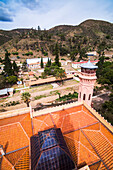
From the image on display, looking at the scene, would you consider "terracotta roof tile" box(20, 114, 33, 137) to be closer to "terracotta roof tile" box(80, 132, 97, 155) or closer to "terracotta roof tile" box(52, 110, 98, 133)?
"terracotta roof tile" box(52, 110, 98, 133)

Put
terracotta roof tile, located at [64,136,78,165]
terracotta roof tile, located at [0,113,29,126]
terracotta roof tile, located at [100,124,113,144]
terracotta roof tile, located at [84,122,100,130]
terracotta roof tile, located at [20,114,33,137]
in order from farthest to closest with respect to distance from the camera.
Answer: terracotta roof tile, located at [0,113,29,126] → terracotta roof tile, located at [84,122,100,130] → terracotta roof tile, located at [20,114,33,137] → terracotta roof tile, located at [100,124,113,144] → terracotta roof tile, located at [64,136,78,165]

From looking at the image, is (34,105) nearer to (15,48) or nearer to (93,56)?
(93,56)

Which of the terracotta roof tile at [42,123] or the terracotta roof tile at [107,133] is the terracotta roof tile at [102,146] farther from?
the terracotta roof tile at [42,123]

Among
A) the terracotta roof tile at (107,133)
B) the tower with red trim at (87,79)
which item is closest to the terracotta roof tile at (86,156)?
the terracotta roof tile at (107,133)

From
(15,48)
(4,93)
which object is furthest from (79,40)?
(4,93)

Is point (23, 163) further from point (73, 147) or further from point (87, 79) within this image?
point (87, 79)

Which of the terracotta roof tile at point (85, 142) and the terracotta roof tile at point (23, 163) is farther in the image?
the terracotta roof tile at point (85, 142)

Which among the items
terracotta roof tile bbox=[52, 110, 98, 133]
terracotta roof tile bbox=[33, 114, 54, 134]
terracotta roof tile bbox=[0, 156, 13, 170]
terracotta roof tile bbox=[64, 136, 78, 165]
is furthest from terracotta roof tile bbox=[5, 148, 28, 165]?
terracotta roof tile bbox=[52, 110, 98, 133]
